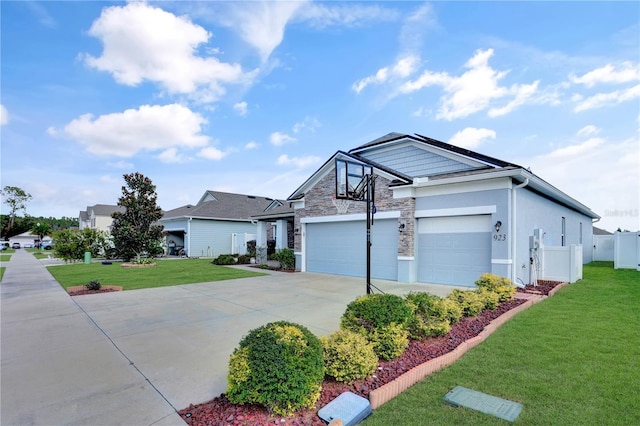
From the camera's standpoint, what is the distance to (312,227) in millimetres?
15531

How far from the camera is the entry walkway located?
3.11m

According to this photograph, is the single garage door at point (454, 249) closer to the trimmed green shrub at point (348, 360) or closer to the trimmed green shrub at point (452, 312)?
the trimmed green shrub at point (452, 312)

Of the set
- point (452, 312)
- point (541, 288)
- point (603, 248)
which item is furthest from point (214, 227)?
point (603, 248)

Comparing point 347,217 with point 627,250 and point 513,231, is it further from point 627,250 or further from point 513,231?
point 627,250

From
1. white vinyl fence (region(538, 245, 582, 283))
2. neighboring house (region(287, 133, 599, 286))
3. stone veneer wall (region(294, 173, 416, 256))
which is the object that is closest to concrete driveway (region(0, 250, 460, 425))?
neighboring house (region(287, 133, 599, 286))

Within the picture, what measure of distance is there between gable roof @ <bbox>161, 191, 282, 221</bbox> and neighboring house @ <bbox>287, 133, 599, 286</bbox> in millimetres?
13687

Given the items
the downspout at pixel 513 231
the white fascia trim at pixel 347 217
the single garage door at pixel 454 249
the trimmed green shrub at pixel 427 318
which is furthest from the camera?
the white fascia trim at pixel 347 217

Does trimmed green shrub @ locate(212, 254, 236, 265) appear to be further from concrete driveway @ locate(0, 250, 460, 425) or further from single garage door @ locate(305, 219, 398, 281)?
concrete driveway @ locate(0, 250, 460, 425)

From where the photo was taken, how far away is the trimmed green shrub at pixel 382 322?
4.25m

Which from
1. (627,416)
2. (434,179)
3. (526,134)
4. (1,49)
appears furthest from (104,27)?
(526,134)

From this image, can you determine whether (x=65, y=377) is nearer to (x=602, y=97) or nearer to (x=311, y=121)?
(x=311, y=121)

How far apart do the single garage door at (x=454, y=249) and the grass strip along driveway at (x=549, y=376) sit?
398 centimetres

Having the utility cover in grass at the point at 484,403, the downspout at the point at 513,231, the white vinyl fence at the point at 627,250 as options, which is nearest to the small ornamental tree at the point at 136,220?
the downspout at the point at 513,231

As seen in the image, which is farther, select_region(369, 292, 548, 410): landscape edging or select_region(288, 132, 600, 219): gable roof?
select_region(288, 132, 600, 219): gable roof
